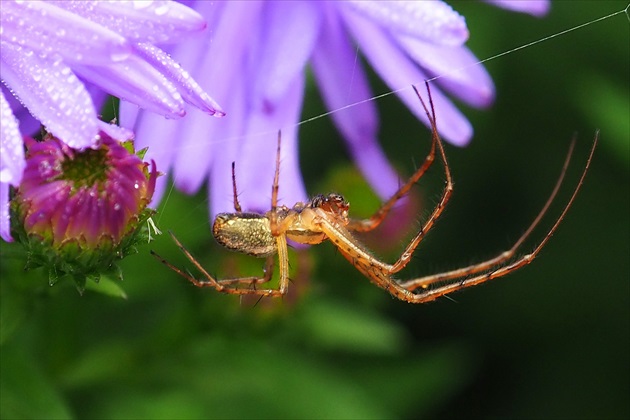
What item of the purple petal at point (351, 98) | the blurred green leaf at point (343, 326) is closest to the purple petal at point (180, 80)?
the purple petal at point (351, 98)

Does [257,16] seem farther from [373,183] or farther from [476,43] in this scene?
[476,43]

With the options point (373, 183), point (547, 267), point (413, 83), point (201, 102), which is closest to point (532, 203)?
point (547, 267)

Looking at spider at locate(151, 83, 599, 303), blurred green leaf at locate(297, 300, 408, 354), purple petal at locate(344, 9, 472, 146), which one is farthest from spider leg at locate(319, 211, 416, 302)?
blurred green leaf at locate(297, 300, 408, 354)

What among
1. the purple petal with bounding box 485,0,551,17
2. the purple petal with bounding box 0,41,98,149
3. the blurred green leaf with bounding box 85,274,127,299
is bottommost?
the blurred green leaf with bounding box 85,274,127,299

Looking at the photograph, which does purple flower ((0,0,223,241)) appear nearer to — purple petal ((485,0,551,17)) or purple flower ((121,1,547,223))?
purple flower ((121,1,547,223))

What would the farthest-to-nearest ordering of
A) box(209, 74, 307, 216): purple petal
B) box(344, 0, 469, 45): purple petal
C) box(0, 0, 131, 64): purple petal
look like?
box(209, 74, 307, 216): purple petal, box(344, 0, 469, 45): purple petal, box(0, 0, 131, 64): purple petal

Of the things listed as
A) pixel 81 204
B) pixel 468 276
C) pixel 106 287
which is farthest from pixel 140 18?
pixel 468 276
